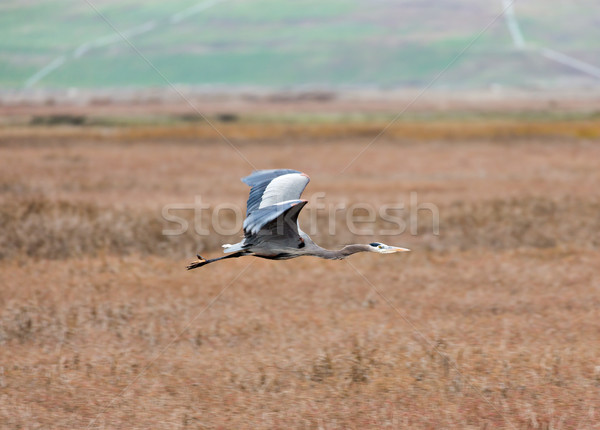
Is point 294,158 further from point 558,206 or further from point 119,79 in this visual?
point 119,79

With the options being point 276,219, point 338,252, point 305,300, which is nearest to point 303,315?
point 305,300

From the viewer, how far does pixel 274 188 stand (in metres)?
9.04

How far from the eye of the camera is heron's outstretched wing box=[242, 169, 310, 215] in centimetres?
886

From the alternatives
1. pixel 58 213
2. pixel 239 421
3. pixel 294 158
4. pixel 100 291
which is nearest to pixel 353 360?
pixel 239 421

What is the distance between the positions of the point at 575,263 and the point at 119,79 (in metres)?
174

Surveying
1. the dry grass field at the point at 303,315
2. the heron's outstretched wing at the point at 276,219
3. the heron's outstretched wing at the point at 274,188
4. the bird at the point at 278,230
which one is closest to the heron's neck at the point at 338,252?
the bird at the point at 278,230

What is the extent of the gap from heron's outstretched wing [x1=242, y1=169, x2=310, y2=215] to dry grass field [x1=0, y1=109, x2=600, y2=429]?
1.89 m

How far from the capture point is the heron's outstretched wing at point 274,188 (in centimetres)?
886

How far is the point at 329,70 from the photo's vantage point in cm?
18062

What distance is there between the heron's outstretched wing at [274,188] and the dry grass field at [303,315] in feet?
6.22

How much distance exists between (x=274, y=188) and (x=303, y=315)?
3.17 meters

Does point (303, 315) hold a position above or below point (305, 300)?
above

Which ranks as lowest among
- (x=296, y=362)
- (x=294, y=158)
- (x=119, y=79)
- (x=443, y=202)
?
(x=119, y=79)

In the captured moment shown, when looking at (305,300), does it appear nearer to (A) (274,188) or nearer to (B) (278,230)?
(B) (278,230)
